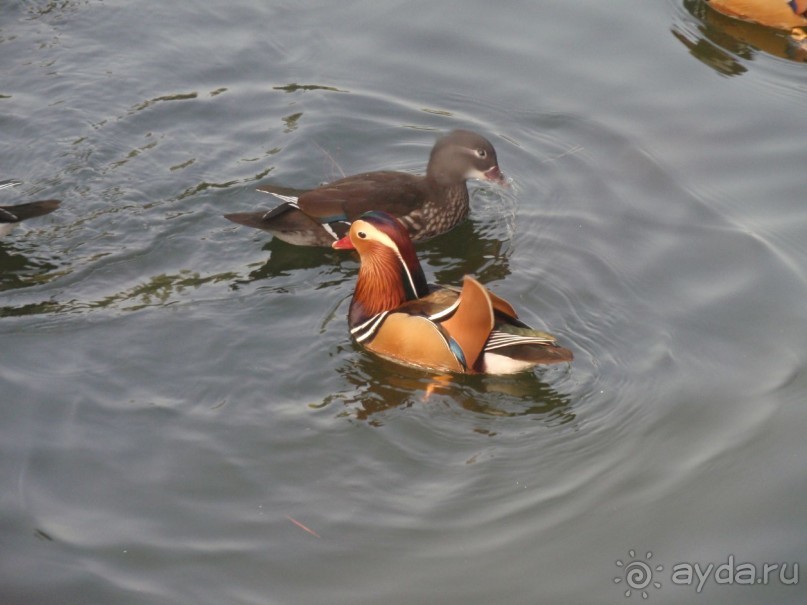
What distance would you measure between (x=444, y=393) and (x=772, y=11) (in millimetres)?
5830

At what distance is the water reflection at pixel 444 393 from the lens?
656cm

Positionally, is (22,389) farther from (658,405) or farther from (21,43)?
(21,43)

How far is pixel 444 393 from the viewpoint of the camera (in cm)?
678

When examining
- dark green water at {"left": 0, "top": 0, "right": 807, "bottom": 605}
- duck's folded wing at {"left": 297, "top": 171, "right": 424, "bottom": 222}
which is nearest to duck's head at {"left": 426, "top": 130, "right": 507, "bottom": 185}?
duck's folded wing at {"left": 297, "top": 171, "right": 424, "bottom": 222}

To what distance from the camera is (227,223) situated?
27.8ft

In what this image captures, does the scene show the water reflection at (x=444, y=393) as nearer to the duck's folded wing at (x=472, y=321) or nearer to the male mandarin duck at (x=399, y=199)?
the duck's folded wing at (x=472, y=321)

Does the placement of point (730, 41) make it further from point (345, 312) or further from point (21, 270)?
point (21, 270)

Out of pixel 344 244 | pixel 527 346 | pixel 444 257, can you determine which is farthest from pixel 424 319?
pixel 444 257

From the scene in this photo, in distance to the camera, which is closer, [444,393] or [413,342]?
[444,393]

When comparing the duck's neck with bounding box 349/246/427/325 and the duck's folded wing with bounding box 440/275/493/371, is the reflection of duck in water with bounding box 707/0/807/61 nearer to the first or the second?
the duck's neck with bounding box 349/246/427/325

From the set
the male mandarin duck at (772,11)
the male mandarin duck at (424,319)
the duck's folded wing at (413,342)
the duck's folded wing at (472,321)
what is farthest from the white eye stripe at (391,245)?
the male mandarin duck at (772,11)

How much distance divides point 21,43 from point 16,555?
6.37 meters

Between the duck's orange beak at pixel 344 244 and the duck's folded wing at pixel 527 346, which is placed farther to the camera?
the duck's orange beak at pixel 344 244

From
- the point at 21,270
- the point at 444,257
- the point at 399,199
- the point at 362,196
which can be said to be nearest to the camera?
the point at 21,270
